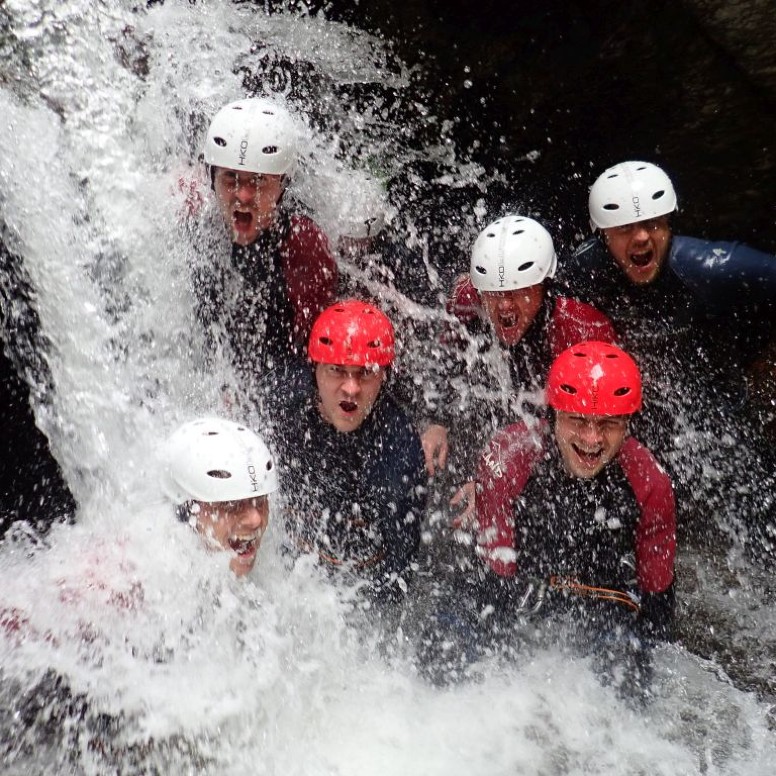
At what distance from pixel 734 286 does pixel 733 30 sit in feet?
5.88

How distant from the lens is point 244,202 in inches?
186

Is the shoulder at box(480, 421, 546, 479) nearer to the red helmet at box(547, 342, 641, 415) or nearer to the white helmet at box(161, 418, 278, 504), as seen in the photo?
the red helmet at box(547, 342, 641, 415)

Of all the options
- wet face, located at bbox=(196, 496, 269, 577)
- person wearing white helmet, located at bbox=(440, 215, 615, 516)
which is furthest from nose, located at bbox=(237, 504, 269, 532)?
person wearing white helmet, located at bbox=(440, 215, 615, 516)

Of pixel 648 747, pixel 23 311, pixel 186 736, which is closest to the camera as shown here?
pixel 186 736

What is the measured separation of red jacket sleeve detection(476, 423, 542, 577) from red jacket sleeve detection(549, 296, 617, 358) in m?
0.75

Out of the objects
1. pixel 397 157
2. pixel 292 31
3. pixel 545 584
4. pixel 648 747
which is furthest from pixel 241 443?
pixel 292 31

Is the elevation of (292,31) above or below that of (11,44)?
above

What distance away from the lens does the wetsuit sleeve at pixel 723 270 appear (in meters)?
4.62

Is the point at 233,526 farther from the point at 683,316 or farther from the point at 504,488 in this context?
the point at 683,316

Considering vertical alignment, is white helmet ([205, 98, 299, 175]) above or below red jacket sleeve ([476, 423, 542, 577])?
above

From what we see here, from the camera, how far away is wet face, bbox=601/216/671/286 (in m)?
4.81

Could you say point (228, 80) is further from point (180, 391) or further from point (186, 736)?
point (186, 736)

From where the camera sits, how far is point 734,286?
469 centimetres

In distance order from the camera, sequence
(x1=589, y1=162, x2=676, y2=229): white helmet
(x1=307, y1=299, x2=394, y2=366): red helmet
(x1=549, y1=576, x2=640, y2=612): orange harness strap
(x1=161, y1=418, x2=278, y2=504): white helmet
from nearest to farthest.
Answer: (x1=161, y1=418, x2=278, y2=504): white helmet → (x1=549, y1=576, x2=640, y2=612): orange harness strap → (x1=307, y1=299, x2=394, y2=366): red helmet → (x1=589, y1=162, x2=676, y2=229): white helmet
